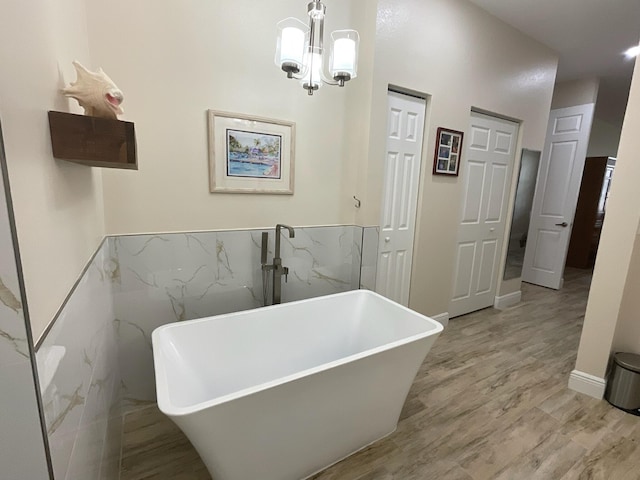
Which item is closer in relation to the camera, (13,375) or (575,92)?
(13,375)

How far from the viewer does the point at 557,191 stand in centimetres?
405

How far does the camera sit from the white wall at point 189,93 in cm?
160

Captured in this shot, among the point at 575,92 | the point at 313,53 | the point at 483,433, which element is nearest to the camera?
the point at 313,53

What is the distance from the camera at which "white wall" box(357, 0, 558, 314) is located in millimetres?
2250

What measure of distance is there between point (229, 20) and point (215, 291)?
5.60 ft

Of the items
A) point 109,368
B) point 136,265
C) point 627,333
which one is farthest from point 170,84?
point 627,333

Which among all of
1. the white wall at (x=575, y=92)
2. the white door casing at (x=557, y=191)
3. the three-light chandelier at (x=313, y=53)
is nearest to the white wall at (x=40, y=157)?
the three-light chandelier at (x=313, y=53)

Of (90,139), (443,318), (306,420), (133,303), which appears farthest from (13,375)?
(443,318)

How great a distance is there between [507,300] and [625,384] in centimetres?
172

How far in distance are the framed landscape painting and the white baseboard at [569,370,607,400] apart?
8.19 feet

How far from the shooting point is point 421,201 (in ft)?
8.70

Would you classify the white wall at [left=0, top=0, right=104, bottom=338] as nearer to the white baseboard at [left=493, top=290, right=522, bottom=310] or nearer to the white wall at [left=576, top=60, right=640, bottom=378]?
the white wall at [left=576, top=60, right=640, bottom=378]

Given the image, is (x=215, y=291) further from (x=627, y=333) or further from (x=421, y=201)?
(x=627, y=333)

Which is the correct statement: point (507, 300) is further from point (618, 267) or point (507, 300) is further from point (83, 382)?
point (83, 382)
